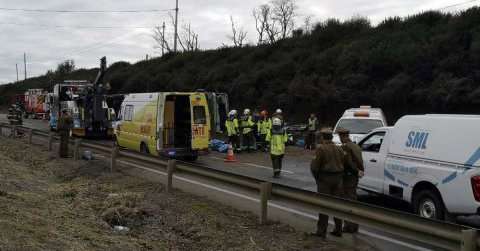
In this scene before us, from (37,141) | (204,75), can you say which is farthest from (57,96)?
(204,75)

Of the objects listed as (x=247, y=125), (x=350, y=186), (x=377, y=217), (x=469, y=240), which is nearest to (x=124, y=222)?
(x=350, y=186)

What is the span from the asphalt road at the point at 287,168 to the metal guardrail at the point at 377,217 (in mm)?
3481

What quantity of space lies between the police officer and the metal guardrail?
423mm

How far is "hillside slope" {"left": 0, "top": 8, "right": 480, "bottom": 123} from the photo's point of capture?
26000 mm

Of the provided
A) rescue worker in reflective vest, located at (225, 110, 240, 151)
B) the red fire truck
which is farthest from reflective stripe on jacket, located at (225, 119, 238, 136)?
the red fire truck

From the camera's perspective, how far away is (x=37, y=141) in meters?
25.3

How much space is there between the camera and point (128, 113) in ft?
65.0

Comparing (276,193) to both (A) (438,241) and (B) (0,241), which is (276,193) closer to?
(A) (438,241)

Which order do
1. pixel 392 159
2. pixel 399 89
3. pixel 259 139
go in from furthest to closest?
1. pixel 399 89
2. pixel 259 139
3. pixel 392 159

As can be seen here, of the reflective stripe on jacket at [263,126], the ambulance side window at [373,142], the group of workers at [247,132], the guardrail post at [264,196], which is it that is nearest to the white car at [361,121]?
the group of workers at [247,132]

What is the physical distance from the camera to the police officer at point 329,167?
26.5 ft

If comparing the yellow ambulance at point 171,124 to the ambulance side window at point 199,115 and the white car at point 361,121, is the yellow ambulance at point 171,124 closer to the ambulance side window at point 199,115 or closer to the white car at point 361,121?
the ambulance side window at point 199,115

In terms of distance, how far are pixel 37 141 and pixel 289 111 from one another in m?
15.7

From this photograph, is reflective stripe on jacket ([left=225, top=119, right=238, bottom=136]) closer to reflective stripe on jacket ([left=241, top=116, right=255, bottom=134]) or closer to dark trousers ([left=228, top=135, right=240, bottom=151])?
dark trousers ([left=228, top=135, right=240, bottom=151])
